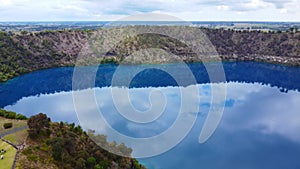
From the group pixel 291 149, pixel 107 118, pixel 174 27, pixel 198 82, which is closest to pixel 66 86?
pixel 107 118

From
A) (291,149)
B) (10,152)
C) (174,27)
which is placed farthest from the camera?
(174,27)

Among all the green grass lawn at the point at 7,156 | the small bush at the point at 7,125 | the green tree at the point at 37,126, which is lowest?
the green grass lawn at the point at 7,156

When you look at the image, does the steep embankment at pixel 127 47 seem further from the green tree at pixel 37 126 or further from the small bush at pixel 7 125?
the green tree at pixel 37 126

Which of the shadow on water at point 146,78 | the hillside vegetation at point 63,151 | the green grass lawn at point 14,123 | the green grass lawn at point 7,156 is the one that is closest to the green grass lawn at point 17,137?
the hillside vegetation at point 63,151

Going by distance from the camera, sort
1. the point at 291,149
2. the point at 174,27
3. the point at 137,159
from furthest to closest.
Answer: the point at 174,27
the point at 291,149
the point at 137,159

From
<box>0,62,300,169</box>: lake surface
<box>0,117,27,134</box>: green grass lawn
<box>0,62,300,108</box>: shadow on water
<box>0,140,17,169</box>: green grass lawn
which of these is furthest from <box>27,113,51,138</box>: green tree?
<box>0,62,300,108</box>: shadow on water

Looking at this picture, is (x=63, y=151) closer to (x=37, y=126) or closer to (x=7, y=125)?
(x=37, y=126)

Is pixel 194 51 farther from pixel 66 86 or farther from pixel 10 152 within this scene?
pixel 10 152
